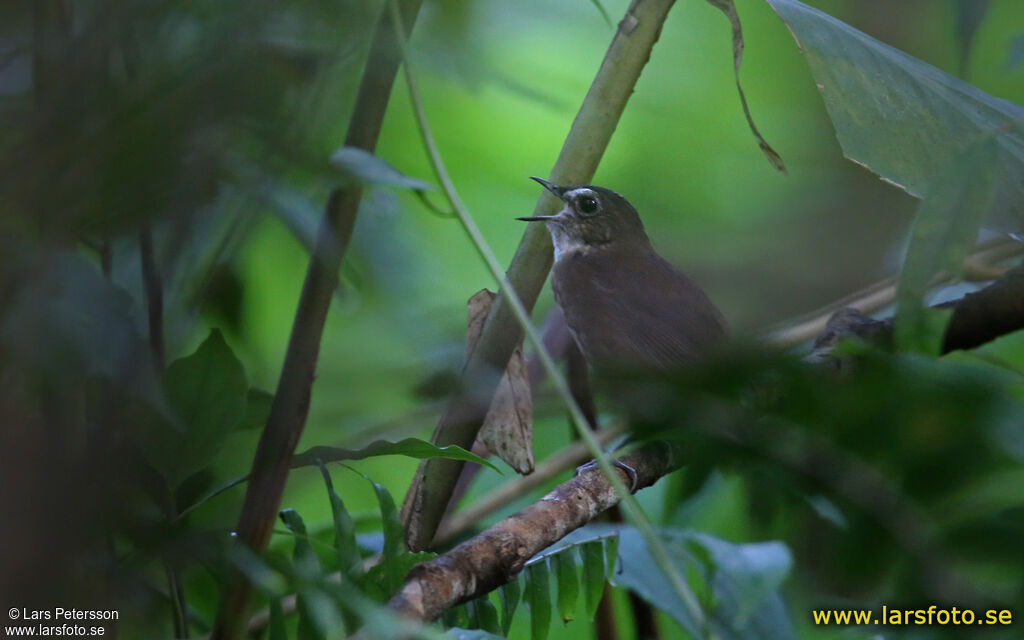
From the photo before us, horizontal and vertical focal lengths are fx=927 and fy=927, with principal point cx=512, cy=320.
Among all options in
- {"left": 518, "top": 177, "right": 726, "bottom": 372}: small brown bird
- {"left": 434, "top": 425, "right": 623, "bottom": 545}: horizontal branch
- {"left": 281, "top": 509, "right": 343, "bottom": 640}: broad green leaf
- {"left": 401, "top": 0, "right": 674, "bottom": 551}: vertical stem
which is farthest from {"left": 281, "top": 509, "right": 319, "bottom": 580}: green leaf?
{"left": 518, "top": 177, "right": 726, "bottom": 372}: small brown bird

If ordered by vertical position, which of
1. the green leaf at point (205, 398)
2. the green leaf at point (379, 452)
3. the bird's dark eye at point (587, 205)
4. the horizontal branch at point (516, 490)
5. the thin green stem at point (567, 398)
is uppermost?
the thin green stem at point (567, 398)

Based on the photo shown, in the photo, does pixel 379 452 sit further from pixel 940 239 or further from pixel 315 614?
pixel 940 239

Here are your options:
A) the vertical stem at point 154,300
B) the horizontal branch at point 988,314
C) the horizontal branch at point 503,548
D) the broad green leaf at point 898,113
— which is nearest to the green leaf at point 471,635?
the horizontal branch at point 503,548

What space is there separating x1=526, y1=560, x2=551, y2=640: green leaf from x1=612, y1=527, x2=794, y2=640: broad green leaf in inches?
3.8

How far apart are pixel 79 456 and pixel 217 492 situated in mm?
386

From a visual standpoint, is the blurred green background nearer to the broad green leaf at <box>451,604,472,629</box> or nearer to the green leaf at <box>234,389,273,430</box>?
the green leaf at <box>234,389,273,430</box>

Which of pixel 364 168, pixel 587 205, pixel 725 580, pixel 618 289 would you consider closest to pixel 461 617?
pixel 725 580

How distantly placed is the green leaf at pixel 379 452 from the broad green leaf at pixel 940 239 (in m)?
0.42

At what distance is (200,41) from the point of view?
19.3 inches

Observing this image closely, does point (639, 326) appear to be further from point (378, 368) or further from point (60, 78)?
point (60, 78)

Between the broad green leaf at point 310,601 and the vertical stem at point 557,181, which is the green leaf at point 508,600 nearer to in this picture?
the vertical stem at point 557,181

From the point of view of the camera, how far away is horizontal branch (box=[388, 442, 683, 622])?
839mm

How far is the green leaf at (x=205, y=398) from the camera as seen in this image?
Result: 0.86 meters

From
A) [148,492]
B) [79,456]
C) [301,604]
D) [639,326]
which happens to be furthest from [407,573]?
[639,326]
